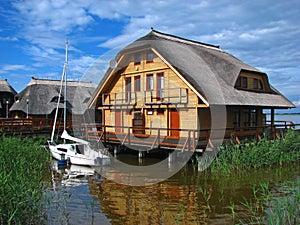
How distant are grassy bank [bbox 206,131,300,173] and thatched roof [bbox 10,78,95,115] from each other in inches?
853

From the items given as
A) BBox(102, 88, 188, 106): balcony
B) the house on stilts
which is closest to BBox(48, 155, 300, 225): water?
BBox(102, 88, 188, 106): balcony

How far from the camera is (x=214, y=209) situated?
9305 mm

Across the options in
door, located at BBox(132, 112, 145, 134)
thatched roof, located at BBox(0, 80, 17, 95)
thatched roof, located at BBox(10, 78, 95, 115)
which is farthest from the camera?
thatched roof, located at BBox(0, 80, 17, 95)

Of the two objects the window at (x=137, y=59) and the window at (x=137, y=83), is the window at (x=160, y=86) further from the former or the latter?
the window at (x=137, y=59)

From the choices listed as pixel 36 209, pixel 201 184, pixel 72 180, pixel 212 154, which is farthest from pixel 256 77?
pixel 36 209

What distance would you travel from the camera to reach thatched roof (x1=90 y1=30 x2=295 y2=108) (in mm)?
16328

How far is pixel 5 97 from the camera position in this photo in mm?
39812

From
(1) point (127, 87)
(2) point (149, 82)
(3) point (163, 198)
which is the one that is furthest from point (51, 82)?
(3) point (163, 198)

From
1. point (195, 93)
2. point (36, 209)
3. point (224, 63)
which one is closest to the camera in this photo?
point (36, 209)

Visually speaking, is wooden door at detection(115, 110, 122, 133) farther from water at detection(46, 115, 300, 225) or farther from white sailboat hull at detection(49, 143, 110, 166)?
water at detection(46, 115, 300, 225)

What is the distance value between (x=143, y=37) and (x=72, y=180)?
32.9ft

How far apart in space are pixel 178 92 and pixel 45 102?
61.4 ft

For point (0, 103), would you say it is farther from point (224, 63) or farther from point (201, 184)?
point (201, 184)

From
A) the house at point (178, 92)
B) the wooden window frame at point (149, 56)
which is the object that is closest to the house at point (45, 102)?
the house at point (178, 92)
